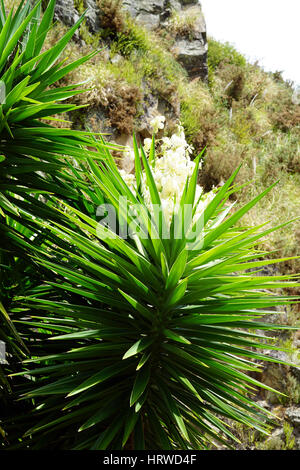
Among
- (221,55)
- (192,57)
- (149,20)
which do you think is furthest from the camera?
(221,55)

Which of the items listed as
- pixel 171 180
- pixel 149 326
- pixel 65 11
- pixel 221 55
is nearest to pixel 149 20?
pixel 221 55

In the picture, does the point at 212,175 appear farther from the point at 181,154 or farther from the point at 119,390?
the point at 119,390

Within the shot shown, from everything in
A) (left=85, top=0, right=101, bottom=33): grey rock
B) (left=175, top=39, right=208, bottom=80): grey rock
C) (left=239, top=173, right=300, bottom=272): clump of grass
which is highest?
(left=175, top=39, right=208, bottom=80): grey rock

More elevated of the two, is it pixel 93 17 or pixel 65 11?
pixel 93 17

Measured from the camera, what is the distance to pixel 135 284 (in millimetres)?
1454

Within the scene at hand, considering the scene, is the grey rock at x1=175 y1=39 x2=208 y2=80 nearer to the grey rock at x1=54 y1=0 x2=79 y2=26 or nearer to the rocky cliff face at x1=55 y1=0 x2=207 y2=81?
the rocky cliff face at x1=55 y1=0 x2=207 y2=81

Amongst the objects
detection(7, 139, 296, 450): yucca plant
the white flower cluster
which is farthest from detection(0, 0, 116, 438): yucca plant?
the white flower cluster

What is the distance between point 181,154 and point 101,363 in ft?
3.73

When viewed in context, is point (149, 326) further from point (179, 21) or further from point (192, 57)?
point (179, 21)

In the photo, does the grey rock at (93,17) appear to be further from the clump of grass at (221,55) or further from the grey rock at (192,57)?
the clump of grass at (221,55)

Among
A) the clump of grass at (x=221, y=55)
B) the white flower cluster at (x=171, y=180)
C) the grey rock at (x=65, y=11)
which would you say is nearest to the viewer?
the white flower cluster at (x=171, y=180)

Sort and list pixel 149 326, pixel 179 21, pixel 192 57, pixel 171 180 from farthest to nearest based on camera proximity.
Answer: pixel 179 21 < pixel 192 57 < pixel 171 180 < pixel 149 326

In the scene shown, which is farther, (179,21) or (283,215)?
(179,21)

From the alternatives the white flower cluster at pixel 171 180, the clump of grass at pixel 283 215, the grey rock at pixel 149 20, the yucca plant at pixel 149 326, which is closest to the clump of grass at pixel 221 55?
the grey rock at pixel 149 20
